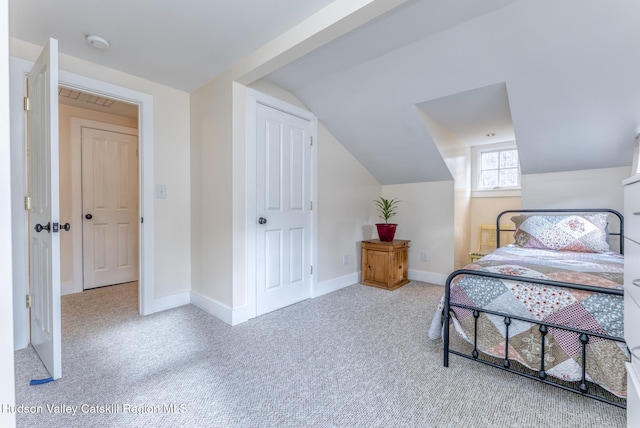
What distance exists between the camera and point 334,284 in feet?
11.3

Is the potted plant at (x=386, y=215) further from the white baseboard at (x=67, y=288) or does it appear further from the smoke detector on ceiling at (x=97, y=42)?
the white baseboard at (x=67, y=288)

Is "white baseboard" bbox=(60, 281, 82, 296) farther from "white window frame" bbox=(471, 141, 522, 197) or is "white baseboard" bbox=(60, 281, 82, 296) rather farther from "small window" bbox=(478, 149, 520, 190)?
"small window" bbox=(478, 149, 520, 190)

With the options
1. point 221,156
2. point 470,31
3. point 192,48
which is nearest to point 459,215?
point 470,31

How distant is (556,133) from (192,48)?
313cm

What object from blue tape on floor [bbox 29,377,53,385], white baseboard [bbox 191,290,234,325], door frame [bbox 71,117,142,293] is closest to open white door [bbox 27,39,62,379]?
blue tape on floor [bbox 29,377,53,385]

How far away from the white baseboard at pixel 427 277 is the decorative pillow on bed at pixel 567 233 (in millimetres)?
1123

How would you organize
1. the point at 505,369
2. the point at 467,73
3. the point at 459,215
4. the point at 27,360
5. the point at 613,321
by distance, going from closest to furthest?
1. the point at 613,321
2. the point at 505,369
3. the point at 27,360
4. the point at 467,73
5. the point at 459,215

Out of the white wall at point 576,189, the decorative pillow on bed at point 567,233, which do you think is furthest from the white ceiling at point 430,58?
the decorative pillow on bed at point 567,233

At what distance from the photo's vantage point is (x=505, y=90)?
2383mm

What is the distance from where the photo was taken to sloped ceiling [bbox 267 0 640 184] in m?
1.78


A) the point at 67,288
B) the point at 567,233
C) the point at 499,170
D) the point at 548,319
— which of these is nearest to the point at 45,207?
the point at 67,288

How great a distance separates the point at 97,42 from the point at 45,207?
3.88 ft

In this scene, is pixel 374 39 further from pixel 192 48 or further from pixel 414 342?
pixel 414 342

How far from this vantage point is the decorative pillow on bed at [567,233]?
2.48m
